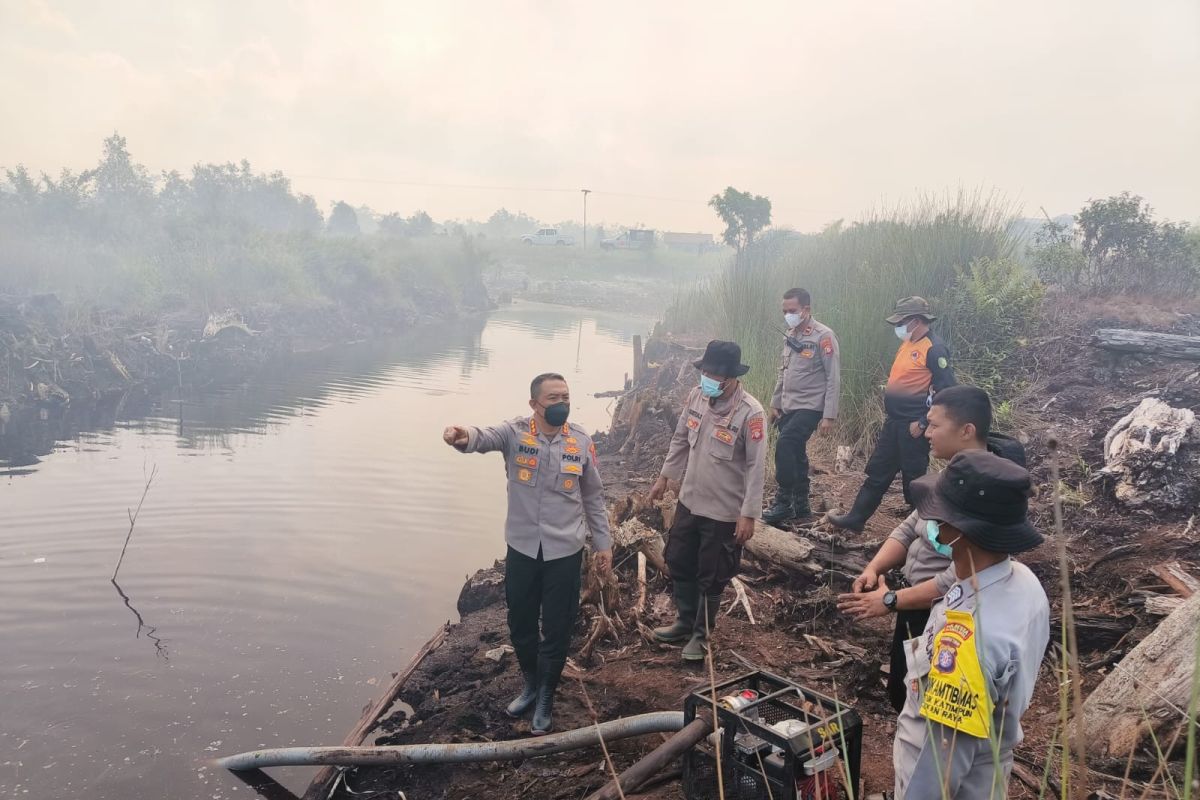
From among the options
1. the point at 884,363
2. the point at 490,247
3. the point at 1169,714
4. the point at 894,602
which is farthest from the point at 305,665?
the point at 490,247

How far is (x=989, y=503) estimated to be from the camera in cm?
201

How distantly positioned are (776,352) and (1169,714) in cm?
798

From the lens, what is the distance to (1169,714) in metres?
3.09

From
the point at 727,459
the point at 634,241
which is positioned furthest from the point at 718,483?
the point at 634,241

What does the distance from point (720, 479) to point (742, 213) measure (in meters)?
17.1

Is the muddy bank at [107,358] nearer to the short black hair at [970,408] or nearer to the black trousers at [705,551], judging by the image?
the black trousers at [705,551]

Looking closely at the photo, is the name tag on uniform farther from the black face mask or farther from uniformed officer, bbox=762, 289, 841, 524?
uniformed officer, bbox=762, 289, 841, 524

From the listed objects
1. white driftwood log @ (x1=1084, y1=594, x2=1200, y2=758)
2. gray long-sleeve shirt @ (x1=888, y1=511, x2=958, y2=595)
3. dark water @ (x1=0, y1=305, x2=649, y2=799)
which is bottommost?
dark water @ (x1=0, y1=305, x2=649, y2=799)

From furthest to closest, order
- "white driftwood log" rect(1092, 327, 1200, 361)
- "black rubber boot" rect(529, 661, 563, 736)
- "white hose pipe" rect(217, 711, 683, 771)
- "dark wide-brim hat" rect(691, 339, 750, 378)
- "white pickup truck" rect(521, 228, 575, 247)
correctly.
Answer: "white pickup truck" rect(521, 228, 575, 247) → "white driftwood log" rect(1092, 327, 1200, 361) → "dark wide-brim hat" rect(691, 339, 750, 378) → "black rubber boot" rect(529, 661, 563, 736) → "white hose pipe" rect(217, 711, 683, 771)

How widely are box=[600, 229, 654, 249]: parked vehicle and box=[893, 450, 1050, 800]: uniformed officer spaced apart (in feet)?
172

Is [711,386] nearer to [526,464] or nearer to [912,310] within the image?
[526,464]

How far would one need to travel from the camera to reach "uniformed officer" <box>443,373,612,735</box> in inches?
163

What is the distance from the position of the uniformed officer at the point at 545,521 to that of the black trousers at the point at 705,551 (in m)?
0.83

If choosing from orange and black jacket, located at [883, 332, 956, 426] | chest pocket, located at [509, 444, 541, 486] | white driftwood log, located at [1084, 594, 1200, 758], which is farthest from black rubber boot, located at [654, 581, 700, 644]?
white driftwood log, located at [1084, 594, 1200, 758]
